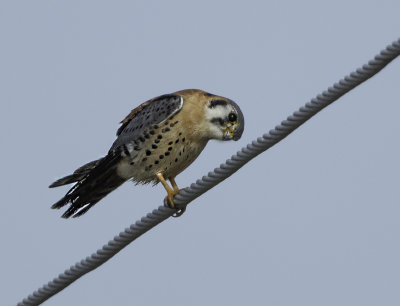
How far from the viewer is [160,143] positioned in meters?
9.00

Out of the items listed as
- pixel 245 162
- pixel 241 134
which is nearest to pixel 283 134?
pixel 245 162

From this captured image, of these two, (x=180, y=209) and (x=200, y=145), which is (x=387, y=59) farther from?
(x=200, y=145)

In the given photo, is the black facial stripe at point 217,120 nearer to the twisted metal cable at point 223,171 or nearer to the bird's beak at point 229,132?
the bird's beak at point 229,132

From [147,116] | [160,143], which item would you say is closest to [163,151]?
[160,143]

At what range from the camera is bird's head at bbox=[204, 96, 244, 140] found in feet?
29.4

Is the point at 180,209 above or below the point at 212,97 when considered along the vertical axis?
below

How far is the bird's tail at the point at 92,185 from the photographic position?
9219mm

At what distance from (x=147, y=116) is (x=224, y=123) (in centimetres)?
74

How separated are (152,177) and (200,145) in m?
0.53

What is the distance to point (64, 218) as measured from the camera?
9.29 m

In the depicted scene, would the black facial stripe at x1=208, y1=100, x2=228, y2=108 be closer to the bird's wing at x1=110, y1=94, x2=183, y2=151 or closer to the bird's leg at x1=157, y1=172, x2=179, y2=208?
the bird's wing at x1=110, y1=94, x2=183, y2=151

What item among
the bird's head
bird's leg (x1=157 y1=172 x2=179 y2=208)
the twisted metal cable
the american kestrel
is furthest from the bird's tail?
the twisted metal cable

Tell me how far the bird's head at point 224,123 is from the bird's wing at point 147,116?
1.05 ft

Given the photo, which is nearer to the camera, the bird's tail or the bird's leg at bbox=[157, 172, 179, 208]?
the bird's leg at bbox=[157, 172, 179, 208]
